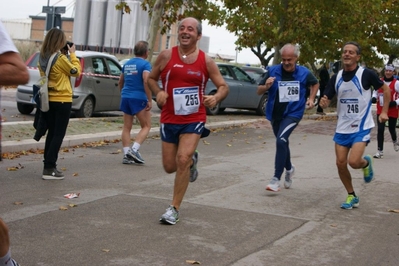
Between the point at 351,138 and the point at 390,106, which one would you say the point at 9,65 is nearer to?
the point at 351,138

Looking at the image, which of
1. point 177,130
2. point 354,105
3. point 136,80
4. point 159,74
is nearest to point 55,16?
point 136,80

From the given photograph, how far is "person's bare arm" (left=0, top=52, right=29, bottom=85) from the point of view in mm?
3963

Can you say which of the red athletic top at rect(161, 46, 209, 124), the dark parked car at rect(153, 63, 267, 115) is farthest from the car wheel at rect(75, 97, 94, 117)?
the red athletic top at rect(161, 46, 209, 124)

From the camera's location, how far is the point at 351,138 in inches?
354

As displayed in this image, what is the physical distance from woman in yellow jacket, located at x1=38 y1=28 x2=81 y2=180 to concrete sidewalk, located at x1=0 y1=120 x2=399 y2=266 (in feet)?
1.02

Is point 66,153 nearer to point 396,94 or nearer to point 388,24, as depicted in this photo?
point 396,94

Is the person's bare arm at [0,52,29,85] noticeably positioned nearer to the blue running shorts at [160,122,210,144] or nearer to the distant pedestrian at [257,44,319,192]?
the blue running shorts at [160,122,210,144]

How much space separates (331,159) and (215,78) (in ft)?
21.7

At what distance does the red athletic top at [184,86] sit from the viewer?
761 centimetres

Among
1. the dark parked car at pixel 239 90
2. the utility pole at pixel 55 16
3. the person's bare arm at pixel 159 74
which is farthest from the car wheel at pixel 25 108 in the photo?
the person's bare arm at pixel 159 74

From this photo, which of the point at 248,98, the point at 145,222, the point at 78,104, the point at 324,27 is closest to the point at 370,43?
the point at 324,27

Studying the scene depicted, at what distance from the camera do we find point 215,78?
771 cm

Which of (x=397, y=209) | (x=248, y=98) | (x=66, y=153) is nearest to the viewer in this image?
(x=397, y=209)

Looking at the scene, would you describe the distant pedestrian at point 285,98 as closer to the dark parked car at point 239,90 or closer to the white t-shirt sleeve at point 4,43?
the white t-shirt sleeve at point 4,43
